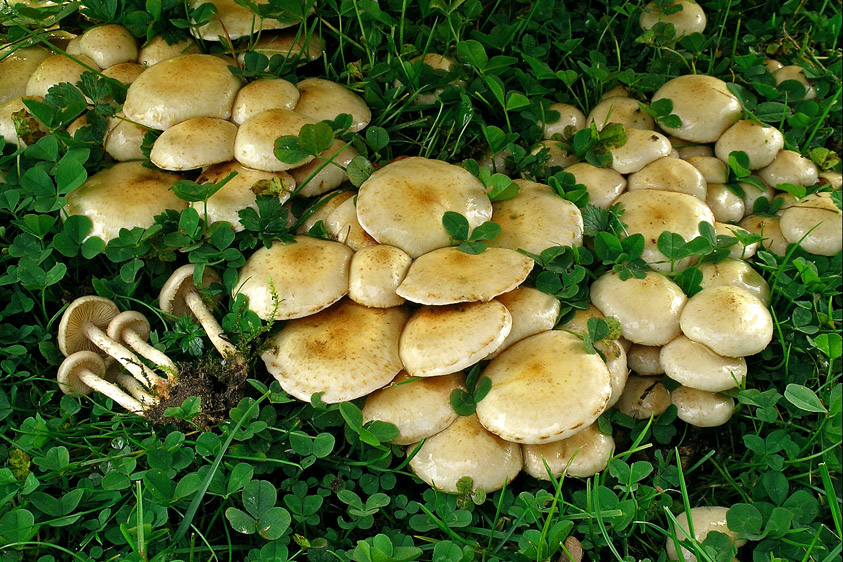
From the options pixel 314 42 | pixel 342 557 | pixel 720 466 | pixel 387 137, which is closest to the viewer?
pixel 342 557

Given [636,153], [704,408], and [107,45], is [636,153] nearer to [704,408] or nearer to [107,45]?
[704,408]

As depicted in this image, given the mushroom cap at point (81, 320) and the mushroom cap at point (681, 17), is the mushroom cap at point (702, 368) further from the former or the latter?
the mushroom cap at point (81, 320)

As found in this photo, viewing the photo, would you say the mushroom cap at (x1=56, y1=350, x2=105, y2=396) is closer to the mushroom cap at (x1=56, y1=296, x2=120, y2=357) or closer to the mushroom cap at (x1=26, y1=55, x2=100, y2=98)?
the mushroom cap at (x1=56, y1=296, x2=120, y2=357)

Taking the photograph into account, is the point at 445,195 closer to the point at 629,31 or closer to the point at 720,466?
the point at 720,466

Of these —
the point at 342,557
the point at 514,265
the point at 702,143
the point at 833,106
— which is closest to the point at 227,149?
the point at 514,265

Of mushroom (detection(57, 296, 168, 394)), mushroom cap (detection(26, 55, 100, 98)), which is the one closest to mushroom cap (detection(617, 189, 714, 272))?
mushroom (detection(57, 296, 168, 394))

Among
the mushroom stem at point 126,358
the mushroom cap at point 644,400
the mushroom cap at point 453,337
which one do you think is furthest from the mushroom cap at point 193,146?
the mushroom cap at point 644,400
